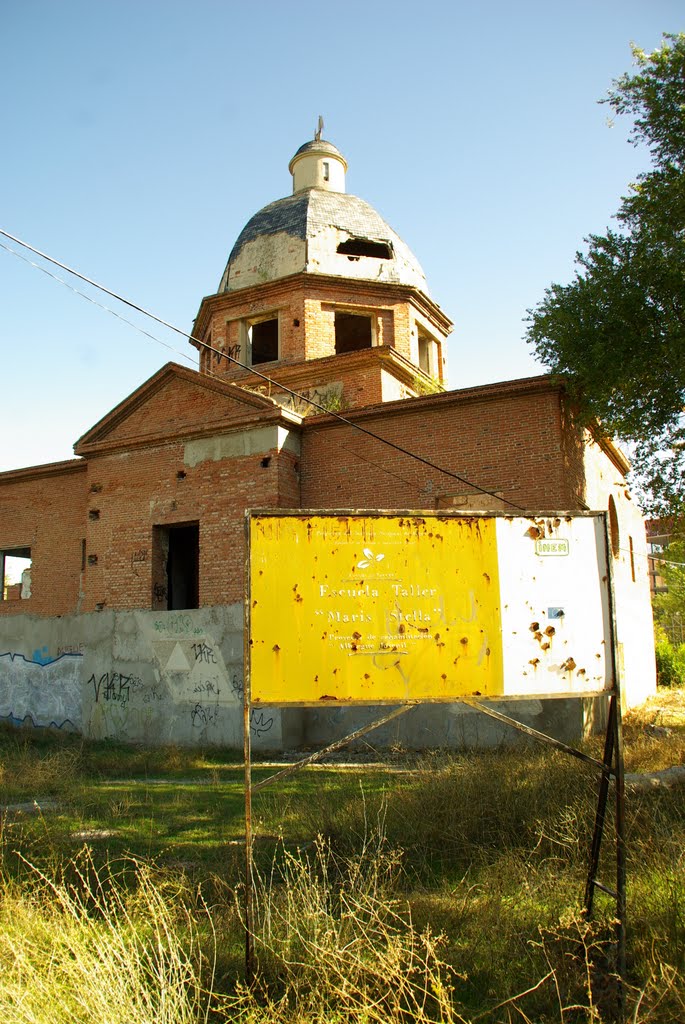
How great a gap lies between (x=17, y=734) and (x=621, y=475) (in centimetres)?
1528

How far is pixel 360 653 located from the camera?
171 inches

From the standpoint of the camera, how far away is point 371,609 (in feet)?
14.4

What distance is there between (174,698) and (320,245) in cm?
1262

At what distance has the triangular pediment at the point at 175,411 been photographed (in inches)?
609

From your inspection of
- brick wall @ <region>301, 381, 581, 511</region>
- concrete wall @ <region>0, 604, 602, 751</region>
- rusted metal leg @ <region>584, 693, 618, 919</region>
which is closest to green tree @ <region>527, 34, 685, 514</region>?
brick wall @ <region>301, 381, 581, 511</region>

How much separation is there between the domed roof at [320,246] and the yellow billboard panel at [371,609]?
1687 cm

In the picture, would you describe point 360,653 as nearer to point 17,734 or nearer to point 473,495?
point 473,495

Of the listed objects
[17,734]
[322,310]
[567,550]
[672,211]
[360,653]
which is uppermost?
[322,310]

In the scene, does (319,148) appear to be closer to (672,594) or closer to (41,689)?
(41,689)

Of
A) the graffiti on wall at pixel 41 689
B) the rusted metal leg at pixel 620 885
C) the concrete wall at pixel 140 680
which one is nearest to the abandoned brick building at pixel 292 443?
the concrete wall at pixel 140 680

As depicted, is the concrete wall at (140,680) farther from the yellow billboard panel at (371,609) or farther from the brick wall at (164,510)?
the yellow billboard panel at (371,609)

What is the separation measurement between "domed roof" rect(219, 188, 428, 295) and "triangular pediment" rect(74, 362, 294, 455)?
5373 mm

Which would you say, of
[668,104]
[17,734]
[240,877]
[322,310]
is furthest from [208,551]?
[668,104]

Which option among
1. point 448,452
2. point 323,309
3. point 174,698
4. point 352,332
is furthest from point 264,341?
point 174,698
